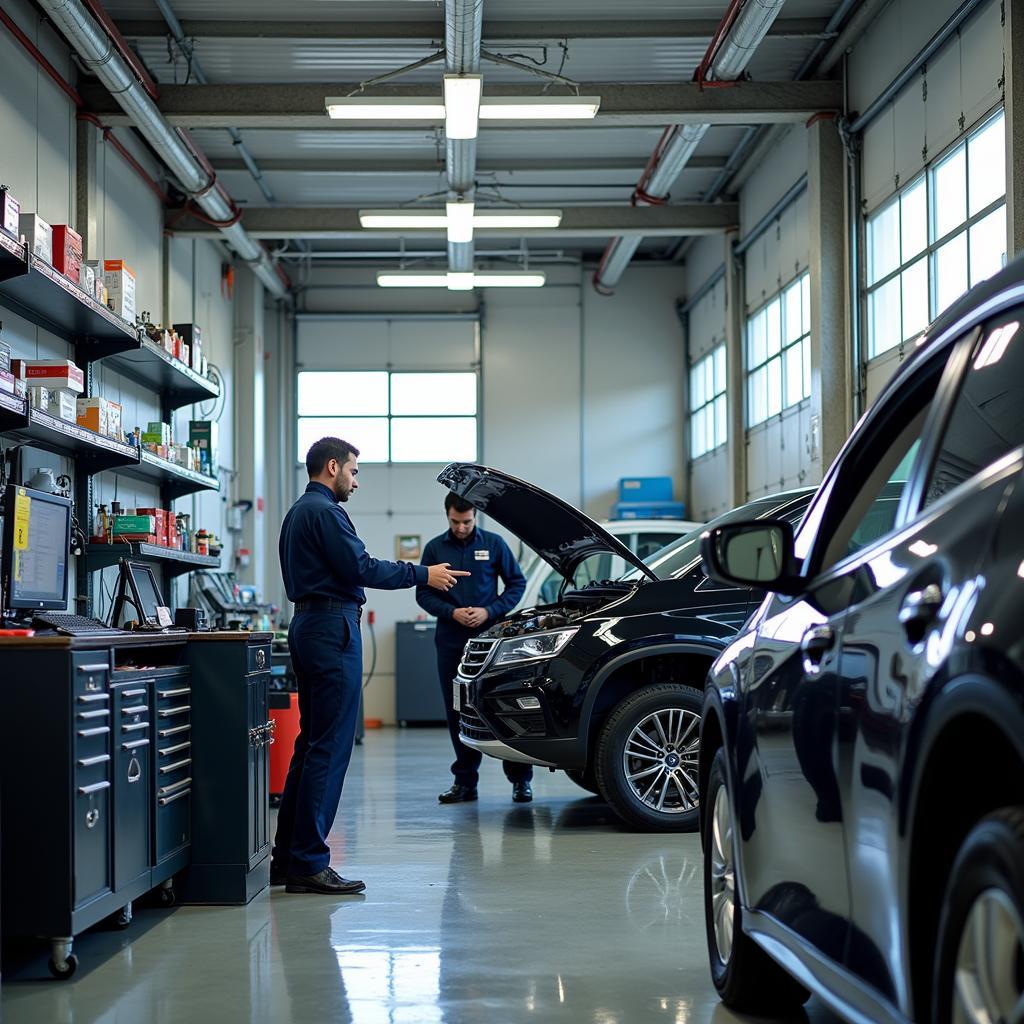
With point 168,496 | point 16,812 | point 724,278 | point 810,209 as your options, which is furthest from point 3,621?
point 724,278

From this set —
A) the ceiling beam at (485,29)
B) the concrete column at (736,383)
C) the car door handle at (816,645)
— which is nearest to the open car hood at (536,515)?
the car door handle at (816,645)

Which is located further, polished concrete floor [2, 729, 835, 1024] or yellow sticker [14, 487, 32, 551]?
yellow sticker [14, 487, 32, 551]

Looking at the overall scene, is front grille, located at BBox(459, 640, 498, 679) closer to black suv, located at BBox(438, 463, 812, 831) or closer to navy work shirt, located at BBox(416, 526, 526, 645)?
black suv, located at BBox(438, 463, 812, 831)

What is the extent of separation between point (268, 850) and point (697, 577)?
2.47 meters

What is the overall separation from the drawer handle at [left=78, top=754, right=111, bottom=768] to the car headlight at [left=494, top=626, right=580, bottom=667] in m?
2.86

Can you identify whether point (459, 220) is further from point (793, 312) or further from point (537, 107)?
point (793, 312)

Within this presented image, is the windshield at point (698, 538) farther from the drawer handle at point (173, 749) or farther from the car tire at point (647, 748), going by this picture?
the drawer handle at point (173, 749)

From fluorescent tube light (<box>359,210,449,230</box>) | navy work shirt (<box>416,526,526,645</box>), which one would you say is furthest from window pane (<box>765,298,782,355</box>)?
navy work shirt (<box>416,526,526,645</box>)

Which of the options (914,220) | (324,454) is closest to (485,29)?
(914,220)

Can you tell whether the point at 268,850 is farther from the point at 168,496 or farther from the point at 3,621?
the point at 168,496

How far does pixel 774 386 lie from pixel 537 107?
4.38 metres

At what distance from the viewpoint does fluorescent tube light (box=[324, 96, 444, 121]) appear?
9.16 meters

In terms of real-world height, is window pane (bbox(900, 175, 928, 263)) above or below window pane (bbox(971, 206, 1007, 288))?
above

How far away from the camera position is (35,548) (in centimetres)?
475
